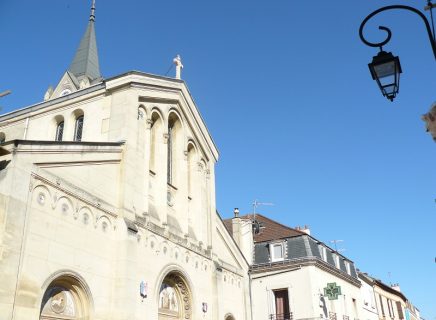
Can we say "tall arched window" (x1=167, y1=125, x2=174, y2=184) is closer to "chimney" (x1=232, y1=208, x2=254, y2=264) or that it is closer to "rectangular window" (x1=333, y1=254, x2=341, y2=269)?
"chimney" (x1=232, y1=208, x2=254, y2=264)

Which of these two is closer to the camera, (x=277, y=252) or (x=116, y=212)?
(x=116, y=212)

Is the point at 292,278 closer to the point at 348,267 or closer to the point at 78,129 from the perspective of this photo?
the point at 348,267

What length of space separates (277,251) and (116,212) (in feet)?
50.0

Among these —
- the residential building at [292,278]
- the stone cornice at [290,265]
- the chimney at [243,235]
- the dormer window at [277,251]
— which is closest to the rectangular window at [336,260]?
the residential building at [292,278]

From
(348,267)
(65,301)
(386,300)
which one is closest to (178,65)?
(65,301)

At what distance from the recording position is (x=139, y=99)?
1784 centimetres

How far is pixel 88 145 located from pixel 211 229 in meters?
8.70

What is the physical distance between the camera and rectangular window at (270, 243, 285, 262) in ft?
89.8

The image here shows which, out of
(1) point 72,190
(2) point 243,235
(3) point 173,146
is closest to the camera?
(1) point 72,190

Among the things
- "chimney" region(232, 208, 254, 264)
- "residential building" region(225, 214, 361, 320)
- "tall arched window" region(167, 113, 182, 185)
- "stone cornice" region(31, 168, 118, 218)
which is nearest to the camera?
"stone cornice" region(31, 168, 118, 218)

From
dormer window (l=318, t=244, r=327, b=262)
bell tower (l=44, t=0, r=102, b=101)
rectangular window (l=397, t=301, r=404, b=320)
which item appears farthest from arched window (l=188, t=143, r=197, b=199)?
rectangular window (l=397, t=301, r=404, b=320)

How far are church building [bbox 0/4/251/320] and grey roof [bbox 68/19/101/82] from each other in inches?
468

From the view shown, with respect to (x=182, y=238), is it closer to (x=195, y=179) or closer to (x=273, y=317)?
(x=195, y=179)

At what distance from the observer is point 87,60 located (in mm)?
32969
